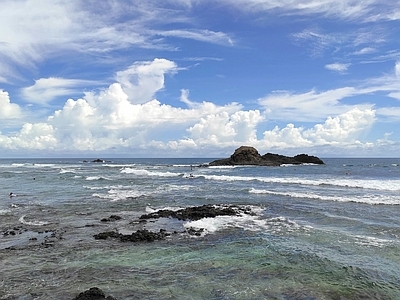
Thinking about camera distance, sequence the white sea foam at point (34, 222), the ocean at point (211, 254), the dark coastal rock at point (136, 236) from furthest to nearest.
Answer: the white sea foam at point (34, 222) < the dark coastal rock at point (136, 236) < the ocean at point (211, 254)

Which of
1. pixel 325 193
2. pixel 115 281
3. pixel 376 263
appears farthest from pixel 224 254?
pixel 325 193

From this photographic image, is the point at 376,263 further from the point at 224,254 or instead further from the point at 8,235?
the point at 8,235

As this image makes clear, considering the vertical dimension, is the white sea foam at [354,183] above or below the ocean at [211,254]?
above

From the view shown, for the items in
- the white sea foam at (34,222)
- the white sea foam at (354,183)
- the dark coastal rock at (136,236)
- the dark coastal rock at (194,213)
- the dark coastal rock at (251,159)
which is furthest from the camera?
the dark coastal rock at (251,159)

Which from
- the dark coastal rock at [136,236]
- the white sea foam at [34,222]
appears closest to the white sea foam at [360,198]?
the dark coastal rock at [136,236]

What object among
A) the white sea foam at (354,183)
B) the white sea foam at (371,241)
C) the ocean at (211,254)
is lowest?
the ocean at (211,254)

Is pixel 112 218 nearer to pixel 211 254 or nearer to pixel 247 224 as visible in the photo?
pixel 247 224

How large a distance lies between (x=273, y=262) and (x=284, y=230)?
17.2 ft

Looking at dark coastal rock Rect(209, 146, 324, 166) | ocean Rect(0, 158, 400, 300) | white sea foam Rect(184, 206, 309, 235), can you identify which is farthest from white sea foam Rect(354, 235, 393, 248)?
dark coastal rock Rect(209, 146, 324, 166)

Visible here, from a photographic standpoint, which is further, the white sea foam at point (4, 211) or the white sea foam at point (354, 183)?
the white sea foam at point (354, 183)

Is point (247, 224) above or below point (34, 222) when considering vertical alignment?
above

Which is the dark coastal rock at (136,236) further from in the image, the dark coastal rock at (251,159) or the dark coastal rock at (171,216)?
the dark coastal rock at (251,159)

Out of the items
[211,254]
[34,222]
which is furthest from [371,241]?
[34,222]

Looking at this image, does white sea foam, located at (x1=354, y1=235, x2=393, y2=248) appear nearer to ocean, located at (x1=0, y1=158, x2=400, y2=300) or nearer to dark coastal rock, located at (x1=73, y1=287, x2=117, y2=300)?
ocean, located at (x1=0, y1=158, x2=400, y2=300)
